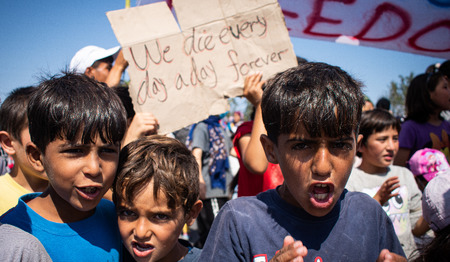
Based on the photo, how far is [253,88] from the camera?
236 cm

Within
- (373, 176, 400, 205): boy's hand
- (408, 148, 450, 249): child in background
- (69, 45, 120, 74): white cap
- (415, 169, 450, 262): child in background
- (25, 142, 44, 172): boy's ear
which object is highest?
(69, 45, 120, 74): white cap

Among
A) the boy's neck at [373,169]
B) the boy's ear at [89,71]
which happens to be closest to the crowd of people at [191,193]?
the boy's ear at [89,71]

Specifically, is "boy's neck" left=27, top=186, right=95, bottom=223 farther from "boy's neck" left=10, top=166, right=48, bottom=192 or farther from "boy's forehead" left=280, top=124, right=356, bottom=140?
"boy's forehead" left=280, top=124, right=356, bottom=140

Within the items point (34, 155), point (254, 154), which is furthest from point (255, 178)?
point (34, 155)

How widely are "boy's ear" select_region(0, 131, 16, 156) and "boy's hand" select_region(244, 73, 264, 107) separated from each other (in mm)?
1527

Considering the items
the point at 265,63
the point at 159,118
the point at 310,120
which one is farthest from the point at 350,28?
the point at 310,120

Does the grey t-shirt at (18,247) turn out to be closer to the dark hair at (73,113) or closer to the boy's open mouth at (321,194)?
the dark hair at (73,113)

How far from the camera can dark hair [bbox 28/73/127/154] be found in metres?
1.40

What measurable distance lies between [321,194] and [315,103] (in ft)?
1.06

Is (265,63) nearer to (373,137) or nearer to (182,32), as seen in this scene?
(182,32)

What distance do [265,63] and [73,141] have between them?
4.88 ft

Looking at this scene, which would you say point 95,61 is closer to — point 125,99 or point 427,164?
point 125,99

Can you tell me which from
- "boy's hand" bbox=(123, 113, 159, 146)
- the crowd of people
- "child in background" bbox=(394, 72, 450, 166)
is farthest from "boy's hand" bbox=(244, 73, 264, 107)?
"child in background" bbox=(394, 72, 450, 166)

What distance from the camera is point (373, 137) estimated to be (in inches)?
119
